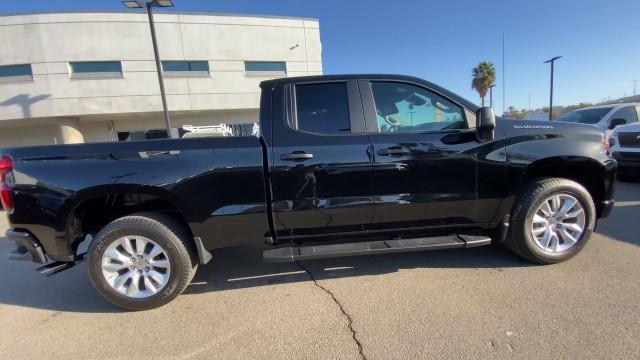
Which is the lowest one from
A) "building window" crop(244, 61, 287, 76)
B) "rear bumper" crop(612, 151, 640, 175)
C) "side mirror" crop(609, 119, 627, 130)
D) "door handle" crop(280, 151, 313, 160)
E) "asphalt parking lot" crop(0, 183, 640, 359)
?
"asphalt parking lot" crop(0, 183, 640, 359)

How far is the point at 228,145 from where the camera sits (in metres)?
2.74

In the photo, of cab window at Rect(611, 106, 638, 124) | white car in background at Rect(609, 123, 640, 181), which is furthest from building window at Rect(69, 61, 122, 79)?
cab window at Rect(611, 106, 638, 124)

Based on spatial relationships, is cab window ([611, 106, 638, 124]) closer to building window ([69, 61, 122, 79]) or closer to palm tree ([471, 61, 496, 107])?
building window ([69, 61, 122, 79])

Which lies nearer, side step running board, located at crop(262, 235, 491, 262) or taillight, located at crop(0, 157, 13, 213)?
taillight, located at crop(0, 157, 13, 213)

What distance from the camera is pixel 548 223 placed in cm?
316

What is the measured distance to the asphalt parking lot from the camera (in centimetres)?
215

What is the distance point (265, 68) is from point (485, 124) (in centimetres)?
1615

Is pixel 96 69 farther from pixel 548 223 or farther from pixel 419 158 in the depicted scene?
pixel 548 223

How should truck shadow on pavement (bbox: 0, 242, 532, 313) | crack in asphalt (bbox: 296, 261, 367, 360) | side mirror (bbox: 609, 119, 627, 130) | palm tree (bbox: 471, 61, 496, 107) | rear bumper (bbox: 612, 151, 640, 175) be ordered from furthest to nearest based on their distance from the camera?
1. palm tree (bbox: 471, 61, 496, 107)
2. side mirror (bbox: 609, 119, 627, 130)
3. rear bumper (bbox: 612, 151, 640, 175)
4. truck shadow on pavement (bbox: 0, 242, 532, 313)
5. crack in asphalt (bbox: 296, 261, 367, 360)

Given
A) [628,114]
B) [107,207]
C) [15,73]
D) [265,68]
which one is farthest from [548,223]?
[15,73]

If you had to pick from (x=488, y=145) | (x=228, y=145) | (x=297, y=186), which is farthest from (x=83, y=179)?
(x=488, y=145)

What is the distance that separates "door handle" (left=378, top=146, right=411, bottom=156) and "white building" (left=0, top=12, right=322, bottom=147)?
1546 cm

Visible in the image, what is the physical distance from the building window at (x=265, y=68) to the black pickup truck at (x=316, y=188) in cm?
1525

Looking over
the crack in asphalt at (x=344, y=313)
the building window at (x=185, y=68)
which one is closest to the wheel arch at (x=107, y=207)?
the crack in asphalt at (x=344, y=313)
